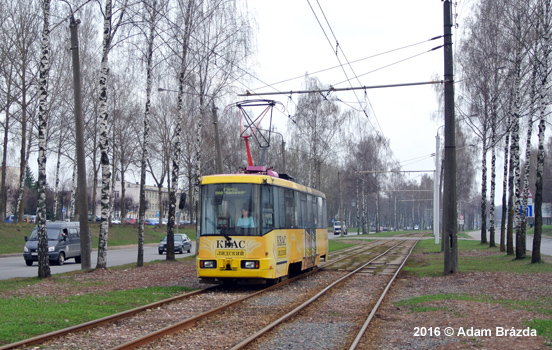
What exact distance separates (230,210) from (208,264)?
4.79ft

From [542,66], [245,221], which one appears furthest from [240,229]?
[542,66]

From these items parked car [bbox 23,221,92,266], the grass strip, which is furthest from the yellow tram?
parked car [bbox 23,221,92,266]

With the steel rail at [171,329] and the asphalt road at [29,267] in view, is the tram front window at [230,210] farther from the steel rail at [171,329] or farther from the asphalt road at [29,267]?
the asphalt road at [29,267]

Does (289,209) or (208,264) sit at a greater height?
(289,209)

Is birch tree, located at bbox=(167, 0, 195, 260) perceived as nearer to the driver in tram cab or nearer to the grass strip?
the driver in tram cab

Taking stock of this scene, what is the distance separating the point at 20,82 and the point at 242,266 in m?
27.0

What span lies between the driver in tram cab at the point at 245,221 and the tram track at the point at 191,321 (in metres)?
1.59

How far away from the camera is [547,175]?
91.9 meters

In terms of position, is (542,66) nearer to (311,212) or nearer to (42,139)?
(311,212)

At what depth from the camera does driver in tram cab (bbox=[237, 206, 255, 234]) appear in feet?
46.1

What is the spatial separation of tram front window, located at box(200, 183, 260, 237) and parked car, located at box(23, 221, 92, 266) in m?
14.2

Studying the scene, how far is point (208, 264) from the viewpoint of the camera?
552 inches

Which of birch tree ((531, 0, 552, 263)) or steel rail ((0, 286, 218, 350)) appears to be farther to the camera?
birch tree ((531, 0, 552, 263))

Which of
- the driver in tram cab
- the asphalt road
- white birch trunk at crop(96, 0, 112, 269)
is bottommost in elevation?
the asphalt road
